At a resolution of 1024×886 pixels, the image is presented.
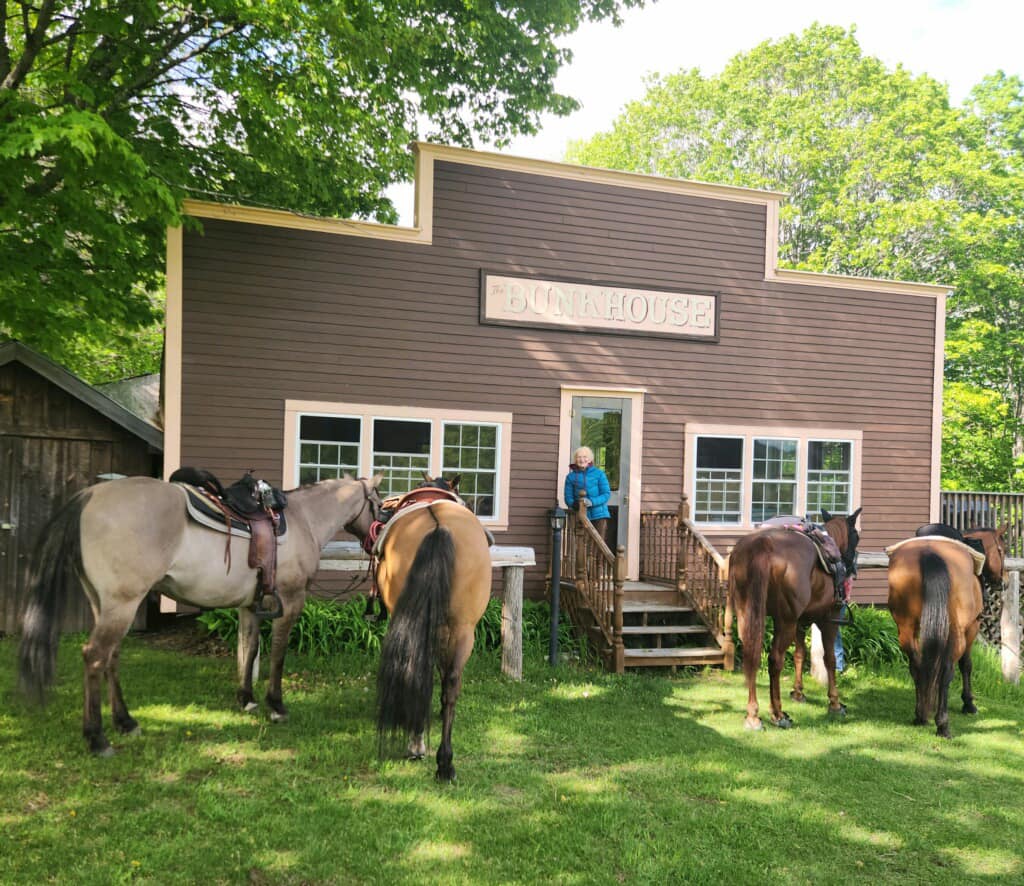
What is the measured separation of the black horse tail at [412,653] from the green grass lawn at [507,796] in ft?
1.63

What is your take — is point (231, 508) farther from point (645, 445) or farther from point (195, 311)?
point (645, 445)

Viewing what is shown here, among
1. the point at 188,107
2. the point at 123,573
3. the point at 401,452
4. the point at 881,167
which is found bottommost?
the point at 123,573

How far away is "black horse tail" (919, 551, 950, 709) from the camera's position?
20.6ft

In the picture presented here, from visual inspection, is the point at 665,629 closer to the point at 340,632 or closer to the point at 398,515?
the point at 340,632

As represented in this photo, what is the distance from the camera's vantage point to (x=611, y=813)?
4445 mm

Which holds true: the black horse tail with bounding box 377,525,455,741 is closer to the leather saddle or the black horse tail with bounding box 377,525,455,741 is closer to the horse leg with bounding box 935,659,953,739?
the leather saddle

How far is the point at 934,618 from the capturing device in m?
6.29

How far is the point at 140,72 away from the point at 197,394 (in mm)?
3844

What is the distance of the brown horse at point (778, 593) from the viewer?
6.46 meters

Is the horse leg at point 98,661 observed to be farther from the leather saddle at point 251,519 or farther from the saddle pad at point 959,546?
the saddle pad at point 959,546

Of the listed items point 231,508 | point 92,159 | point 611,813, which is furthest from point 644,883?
point 92,159

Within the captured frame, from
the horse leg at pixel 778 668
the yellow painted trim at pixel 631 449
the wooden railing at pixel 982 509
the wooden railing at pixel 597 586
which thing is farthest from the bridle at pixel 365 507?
the wooden railing at pixel 982 509

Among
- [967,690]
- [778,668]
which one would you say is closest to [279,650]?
[778,668]

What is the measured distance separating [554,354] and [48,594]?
6774mm
